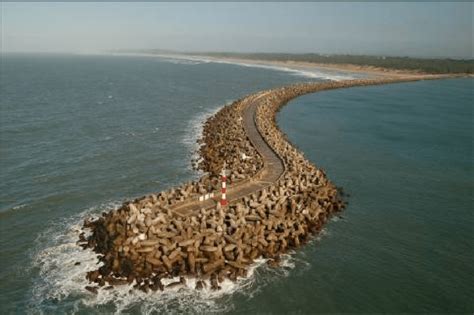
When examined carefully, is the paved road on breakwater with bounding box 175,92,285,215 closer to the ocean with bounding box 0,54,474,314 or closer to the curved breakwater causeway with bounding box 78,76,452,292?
the curved breakwater causeway with bounding box 78,76,452,292

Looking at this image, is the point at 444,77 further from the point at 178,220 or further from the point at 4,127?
the point at 178,220

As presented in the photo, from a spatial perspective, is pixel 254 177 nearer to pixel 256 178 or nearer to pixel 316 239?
pixel 256 178

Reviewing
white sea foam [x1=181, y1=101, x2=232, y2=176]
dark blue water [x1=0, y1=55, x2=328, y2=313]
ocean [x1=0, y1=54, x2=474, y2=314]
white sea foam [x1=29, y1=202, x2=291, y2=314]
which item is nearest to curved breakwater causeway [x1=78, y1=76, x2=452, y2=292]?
white sea foam [x1=29, y1=202, x2=291, y2=314]

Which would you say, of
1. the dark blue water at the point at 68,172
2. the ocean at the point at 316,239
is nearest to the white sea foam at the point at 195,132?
the dark blue water at the point at 68,172

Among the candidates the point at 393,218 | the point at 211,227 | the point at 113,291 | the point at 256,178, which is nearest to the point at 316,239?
the point at 393,218

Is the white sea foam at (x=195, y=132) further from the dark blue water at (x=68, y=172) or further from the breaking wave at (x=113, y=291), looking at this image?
the breaking wave at (x=113, y=291)
